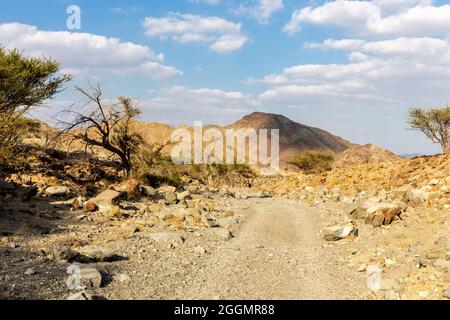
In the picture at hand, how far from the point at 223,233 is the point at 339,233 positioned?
3055mm

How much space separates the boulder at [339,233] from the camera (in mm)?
11391

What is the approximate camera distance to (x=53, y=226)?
37.4ft

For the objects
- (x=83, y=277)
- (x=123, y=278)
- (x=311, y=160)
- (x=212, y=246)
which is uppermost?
(x=311, y=160)

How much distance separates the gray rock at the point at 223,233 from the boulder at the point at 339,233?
2.53 metres

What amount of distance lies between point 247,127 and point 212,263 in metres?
130

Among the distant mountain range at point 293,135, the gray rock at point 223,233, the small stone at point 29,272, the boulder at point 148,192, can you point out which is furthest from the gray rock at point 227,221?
the distant mountain range at point 293,135

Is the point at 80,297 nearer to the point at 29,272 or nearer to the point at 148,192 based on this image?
the point at 29,272

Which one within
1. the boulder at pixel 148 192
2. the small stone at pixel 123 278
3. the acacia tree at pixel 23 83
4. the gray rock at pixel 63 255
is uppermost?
the acacia tree at pixel 23 83

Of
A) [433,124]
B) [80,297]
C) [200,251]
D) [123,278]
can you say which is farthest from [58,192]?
[433,124]

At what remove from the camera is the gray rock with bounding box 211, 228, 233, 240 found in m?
11.5

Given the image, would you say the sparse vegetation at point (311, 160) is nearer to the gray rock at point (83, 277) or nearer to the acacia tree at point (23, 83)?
the acacia tree at point (23, 83)

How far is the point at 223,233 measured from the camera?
38.5ft

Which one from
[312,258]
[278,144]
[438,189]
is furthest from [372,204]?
[278,144]
